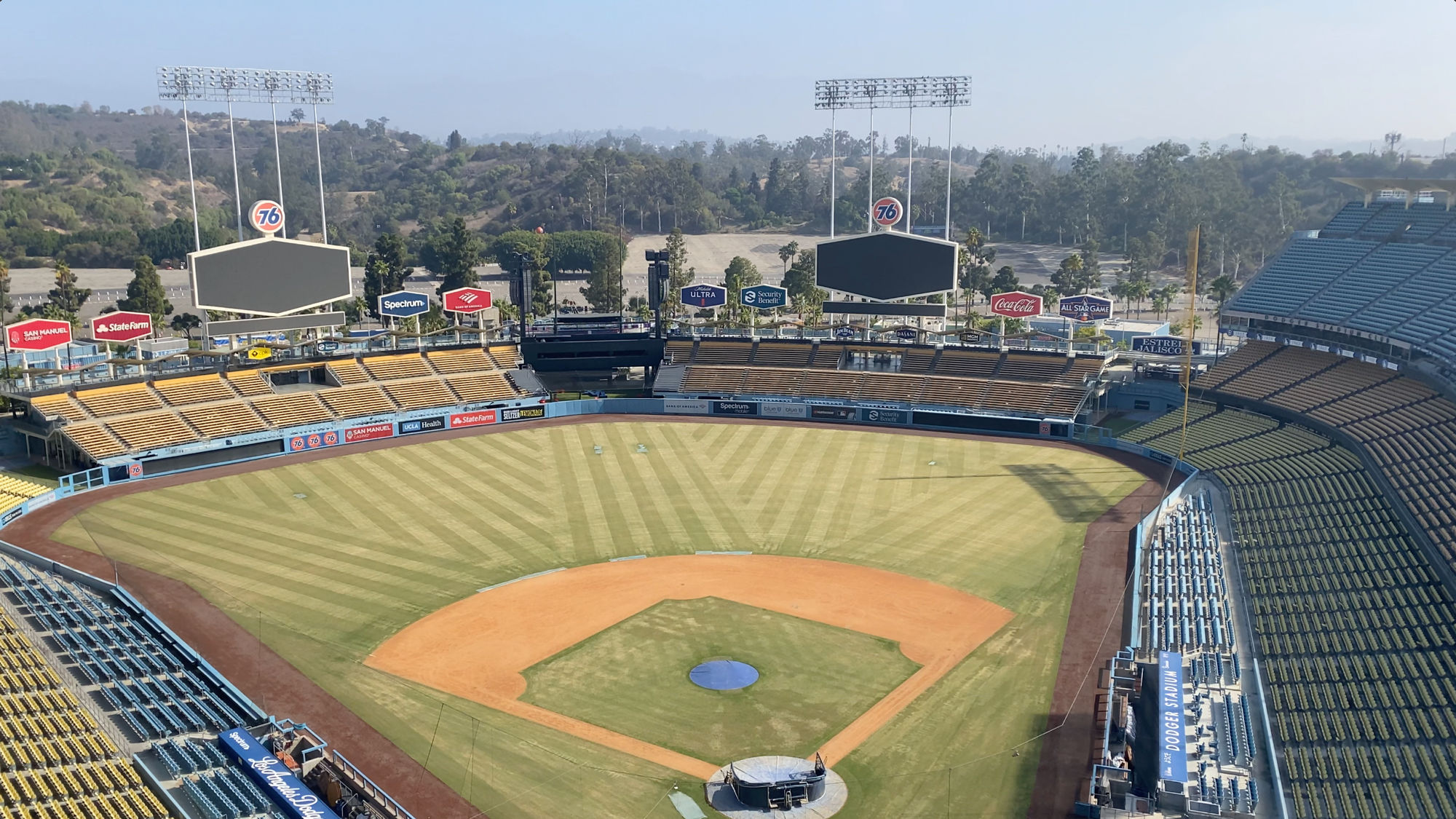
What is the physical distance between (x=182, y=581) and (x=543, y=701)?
1769 cm

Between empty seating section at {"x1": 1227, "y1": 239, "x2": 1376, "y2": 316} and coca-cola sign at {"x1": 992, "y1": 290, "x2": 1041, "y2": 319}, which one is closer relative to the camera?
empty seating section at {"x1": 1227, "y1": 239, "x2": 1376, "y2": 316}

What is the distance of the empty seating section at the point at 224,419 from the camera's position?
58531 mm

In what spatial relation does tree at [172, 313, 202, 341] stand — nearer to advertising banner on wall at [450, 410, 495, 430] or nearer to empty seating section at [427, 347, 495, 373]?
empty seating section at [427, 347, 495, 373]

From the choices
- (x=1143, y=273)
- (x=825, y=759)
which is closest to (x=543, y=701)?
(x=825, y=759)

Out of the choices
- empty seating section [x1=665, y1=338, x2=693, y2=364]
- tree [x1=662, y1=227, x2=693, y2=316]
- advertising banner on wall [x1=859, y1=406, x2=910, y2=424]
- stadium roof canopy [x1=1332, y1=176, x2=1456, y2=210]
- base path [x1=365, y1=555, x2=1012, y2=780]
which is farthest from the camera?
tree [x1=662, y1=227, x2=693, y2=316]

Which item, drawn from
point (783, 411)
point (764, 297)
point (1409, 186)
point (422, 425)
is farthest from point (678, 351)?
point (1409, 186)

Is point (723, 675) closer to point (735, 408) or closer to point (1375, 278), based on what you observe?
point (735, 408)

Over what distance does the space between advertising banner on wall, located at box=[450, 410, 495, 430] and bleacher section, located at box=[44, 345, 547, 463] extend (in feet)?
4.79

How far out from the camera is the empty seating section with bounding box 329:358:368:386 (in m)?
66.9

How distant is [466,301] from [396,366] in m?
6.73

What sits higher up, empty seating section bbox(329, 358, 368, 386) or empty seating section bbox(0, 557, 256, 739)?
empty seating section bbox(329, 358, 368, 386)

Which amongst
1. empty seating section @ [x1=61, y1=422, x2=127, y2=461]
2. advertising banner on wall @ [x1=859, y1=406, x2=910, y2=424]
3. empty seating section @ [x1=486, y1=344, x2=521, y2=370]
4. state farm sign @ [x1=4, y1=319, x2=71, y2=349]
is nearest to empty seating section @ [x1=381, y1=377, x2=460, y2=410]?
empty seating section @ [x1=486, y1=344, x2=521, y2=370]

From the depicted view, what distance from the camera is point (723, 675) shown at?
3241 centimetres

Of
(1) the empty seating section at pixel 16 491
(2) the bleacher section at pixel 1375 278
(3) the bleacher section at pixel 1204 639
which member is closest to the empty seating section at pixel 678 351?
(2) the bleacher section at pixel 1375 278
